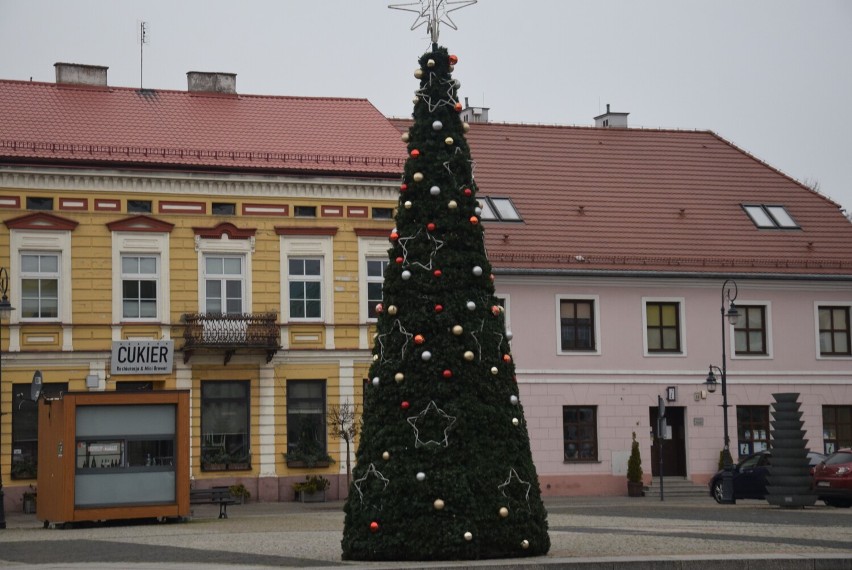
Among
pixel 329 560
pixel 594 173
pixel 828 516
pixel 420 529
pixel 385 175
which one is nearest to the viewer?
pixel 420 529

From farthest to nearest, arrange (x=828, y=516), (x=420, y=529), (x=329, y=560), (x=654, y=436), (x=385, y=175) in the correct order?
(x=654, y=436) < (x=385, y=175) < (x=828, y=516) < (x=329, y=560) < (x=420, y=529)

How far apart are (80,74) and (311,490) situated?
1409cm

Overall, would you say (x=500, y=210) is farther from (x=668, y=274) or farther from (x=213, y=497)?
(x=213, y=497)

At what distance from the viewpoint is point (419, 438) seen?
57.5ft

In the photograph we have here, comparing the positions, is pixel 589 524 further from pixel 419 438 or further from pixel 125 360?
pixel 125 360

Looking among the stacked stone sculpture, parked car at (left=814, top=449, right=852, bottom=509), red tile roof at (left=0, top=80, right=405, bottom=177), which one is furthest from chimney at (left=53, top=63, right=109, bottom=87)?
parked car at (left=814, top=449, right=852, bottom=509)

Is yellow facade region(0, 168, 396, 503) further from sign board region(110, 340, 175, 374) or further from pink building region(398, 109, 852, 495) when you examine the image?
pink building region(398, 109, 852, 495)

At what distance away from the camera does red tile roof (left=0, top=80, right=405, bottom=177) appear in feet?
128

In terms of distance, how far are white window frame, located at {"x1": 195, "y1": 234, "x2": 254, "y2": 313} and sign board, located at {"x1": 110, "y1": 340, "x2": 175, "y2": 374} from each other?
5.05ft

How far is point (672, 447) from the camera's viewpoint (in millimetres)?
44219

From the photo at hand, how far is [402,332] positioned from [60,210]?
22.3m

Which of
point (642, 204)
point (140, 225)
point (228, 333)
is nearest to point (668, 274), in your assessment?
point (642, 204)

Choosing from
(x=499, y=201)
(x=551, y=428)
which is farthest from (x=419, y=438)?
(x=499, y=201)

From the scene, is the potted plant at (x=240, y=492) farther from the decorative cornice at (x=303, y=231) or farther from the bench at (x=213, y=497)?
the decorative cornice at (x=303, y=231)
